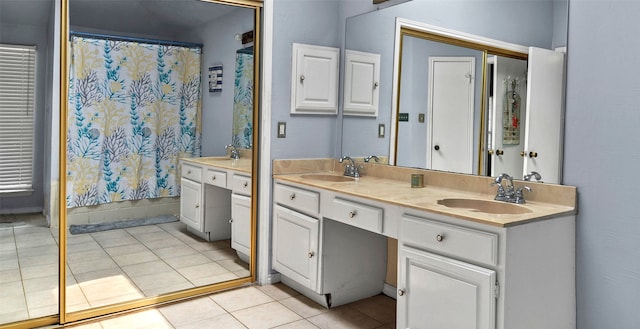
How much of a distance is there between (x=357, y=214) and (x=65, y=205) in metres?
1.58

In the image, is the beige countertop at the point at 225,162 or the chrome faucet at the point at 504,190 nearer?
the chrome faucet at the point at 504,190

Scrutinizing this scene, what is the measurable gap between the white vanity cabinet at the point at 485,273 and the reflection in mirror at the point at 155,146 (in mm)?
1431

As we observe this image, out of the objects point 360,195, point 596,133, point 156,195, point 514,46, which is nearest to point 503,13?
point 514,46

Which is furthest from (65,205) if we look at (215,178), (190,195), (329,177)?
(329,177)

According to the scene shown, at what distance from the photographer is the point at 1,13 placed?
2367 mm

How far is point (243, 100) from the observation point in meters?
3.13

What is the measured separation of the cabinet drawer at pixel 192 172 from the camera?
2.98 m

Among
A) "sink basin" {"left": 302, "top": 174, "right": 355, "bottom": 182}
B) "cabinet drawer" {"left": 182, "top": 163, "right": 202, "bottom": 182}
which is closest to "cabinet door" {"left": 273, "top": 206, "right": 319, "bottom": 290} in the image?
"sink basin" {"left": 302, "top": 174, "right": 355, "bottom": 182}

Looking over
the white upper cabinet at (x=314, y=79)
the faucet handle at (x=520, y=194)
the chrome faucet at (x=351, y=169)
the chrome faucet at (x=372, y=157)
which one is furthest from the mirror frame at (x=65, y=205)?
the faucet handle at (x=520, y=194)

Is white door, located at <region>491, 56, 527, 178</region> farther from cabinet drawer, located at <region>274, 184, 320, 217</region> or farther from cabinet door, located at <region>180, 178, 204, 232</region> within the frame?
cabinet door, located at <region>180, 178, 204, 232</region>

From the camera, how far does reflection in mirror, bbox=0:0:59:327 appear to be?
Answer: 2.44 metres

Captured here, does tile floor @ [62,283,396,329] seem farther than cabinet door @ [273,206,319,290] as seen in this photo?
No

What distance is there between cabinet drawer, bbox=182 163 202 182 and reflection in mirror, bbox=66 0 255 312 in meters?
0.01

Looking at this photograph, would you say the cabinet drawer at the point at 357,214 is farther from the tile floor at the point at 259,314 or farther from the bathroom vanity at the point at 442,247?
the tile floor at the point at 259,314
